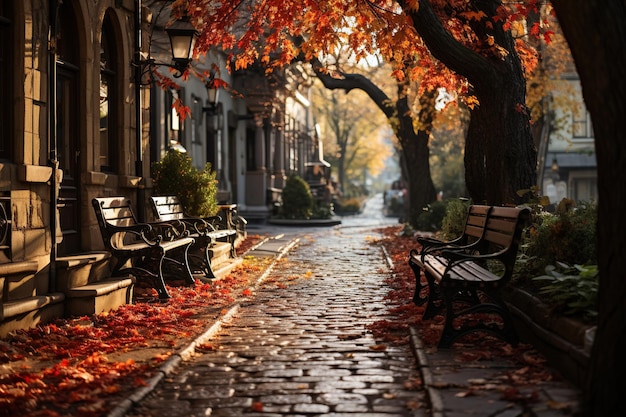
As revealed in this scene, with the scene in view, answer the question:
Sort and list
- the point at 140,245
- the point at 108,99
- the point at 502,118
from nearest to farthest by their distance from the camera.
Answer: the point at 140,245, the point at 502,118, the point at 108,99

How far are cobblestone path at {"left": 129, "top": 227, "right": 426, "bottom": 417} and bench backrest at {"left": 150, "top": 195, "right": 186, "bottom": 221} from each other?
1923 mm

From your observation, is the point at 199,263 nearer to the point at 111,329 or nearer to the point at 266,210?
the point at 111,329

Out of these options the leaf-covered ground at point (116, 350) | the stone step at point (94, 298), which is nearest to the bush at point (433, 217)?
the leaf-covered ground at point (116, 350)

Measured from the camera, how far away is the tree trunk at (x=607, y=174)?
Answer: 15.4ft

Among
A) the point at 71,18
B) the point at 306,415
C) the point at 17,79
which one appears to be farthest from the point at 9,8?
the point at 306,415

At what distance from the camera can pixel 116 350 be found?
753cm

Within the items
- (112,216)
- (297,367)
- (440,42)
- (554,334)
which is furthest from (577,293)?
(112,216)

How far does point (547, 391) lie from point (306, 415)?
1649 mm

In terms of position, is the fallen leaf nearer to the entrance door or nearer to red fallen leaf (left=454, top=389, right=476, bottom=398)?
red fallen leaf (left=454, top=389, right=476, bottom=398)

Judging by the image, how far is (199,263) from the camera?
13227 mm

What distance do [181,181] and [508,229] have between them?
783 cm

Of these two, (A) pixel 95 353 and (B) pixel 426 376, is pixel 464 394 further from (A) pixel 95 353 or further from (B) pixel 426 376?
(A) pixel 95 353

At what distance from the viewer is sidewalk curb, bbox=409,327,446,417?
5.36 metres

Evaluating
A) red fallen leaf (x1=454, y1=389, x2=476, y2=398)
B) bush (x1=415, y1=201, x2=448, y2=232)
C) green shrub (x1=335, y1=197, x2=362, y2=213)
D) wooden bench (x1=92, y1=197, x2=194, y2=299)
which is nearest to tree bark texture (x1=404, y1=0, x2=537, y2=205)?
wooden bench (x1=92, y1=197, x2=194, y2=299)
